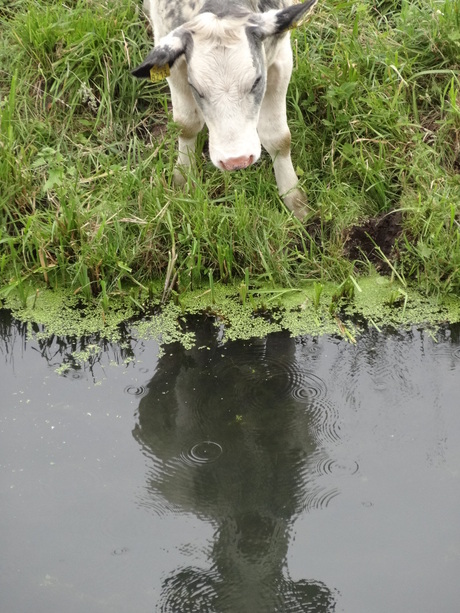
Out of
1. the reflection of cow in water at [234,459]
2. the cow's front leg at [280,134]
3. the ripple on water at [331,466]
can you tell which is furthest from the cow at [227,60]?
the ripple on water at [331,466]

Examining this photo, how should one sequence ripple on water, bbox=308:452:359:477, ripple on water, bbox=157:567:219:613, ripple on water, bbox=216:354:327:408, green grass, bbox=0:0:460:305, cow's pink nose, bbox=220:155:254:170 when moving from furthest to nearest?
green grass, bbox=0:0:460:305 < cow's pink nose, bbox=220:155:254:170 < ripple on water, bbox=216:354:327:408 < ripple on water, bbox=308:452:359:477 < ripple on water, bbox=157:567:219:613

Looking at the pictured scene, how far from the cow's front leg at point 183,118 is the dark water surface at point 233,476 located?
1.03 meters

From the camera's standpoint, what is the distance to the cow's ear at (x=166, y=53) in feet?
12.0

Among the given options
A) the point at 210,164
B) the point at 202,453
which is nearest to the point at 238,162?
the point at 210,164

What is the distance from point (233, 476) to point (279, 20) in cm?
194

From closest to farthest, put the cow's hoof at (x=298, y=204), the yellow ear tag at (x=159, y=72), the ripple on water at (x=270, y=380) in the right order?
the ripple on water at (x=270, y=380), the yellow ear tag at (x=159, y=72), the cow's hoof at (x=298, y=204)

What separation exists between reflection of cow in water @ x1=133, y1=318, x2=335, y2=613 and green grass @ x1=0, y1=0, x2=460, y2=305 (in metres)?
0.52

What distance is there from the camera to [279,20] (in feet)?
12.1

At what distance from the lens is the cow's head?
3.60m

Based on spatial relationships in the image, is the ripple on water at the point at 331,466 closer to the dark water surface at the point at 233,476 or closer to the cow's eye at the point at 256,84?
the dark water surface at the point at 233,476

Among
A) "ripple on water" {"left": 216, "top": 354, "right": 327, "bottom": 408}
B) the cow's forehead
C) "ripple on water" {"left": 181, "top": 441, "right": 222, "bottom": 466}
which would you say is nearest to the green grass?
"ripple on water" {"left": 216, "top": 354, "right": 327, "bottom": 408}

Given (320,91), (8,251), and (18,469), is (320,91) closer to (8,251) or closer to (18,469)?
(8,251)

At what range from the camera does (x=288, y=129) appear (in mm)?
4195

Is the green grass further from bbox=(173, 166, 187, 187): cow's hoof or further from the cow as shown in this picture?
the cow
